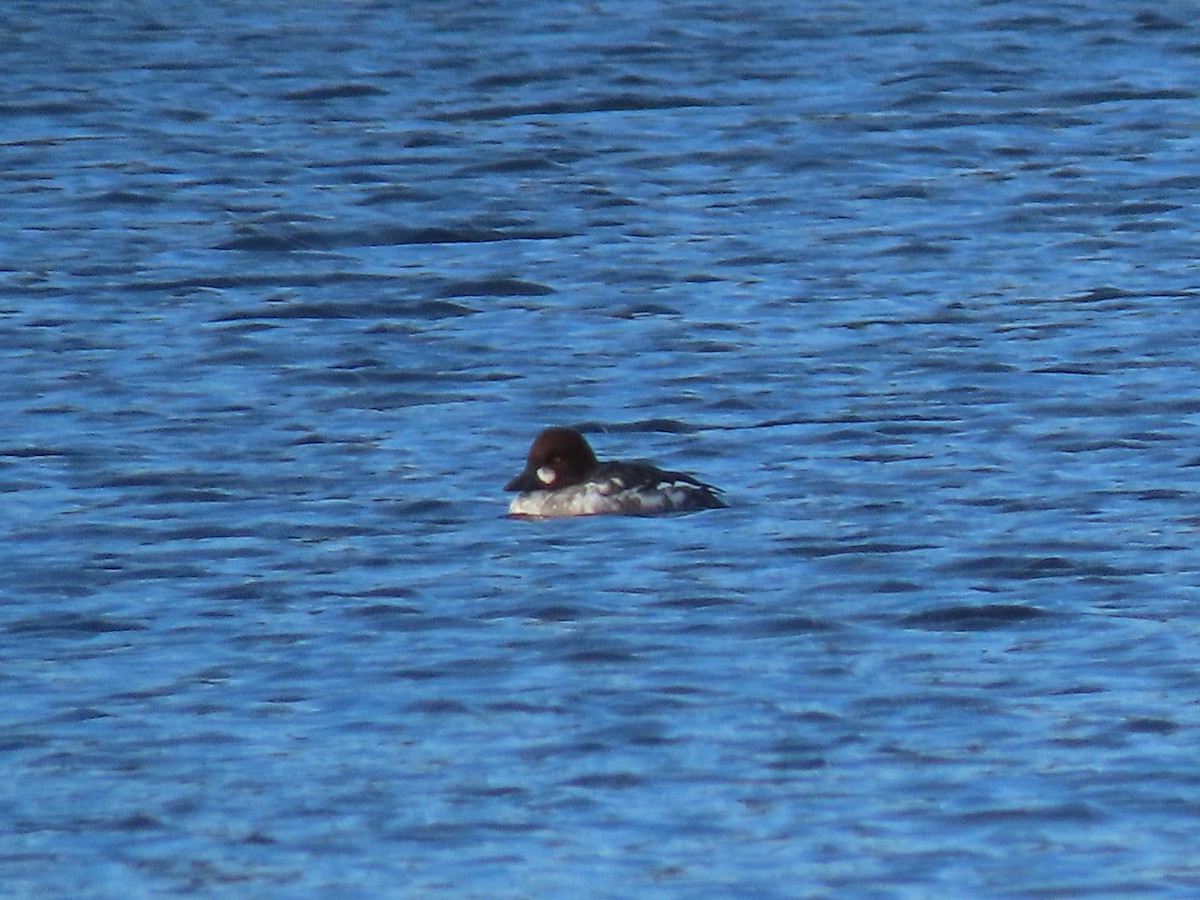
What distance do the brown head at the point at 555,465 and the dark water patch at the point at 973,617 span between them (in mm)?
2369

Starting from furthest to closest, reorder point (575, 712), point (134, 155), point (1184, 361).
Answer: point (134, 155) → point (1184, 361) → point (575, 712)

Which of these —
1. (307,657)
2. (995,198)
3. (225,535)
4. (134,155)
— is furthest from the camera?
(134,155)

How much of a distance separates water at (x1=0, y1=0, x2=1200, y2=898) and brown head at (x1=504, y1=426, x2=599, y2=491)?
0.70ft

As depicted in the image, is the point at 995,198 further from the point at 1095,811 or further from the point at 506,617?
the point at 1095,811

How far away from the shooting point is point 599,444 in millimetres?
15031

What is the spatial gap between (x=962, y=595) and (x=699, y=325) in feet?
18.5

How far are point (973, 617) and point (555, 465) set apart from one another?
262 cm

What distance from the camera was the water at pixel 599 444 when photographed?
9484 millimetres

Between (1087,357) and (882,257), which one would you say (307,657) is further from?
(882,257)

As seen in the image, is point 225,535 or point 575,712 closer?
point 575,712

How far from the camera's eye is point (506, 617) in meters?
11.9

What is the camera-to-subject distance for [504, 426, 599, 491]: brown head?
1359 cm

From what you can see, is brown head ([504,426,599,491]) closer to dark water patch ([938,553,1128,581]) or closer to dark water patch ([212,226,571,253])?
dark water patch ([938,553,1128,581])

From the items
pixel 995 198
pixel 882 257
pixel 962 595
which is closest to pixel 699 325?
pixel 882 257
